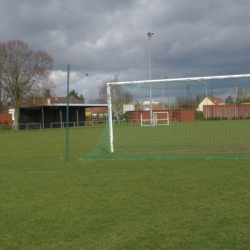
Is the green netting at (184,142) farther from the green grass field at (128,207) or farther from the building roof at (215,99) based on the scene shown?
the green grass field at (128,207)

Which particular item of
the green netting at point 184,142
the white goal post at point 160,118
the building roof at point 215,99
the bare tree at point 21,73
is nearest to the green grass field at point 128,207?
the green netting at point 184,142

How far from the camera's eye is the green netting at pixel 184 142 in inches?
620

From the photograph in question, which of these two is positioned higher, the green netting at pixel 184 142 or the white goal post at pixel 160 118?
the white goal post at pixel 160 118

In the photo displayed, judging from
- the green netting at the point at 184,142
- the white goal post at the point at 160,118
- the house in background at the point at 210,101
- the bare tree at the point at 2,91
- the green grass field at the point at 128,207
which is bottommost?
the green grass field at the point at 128,207

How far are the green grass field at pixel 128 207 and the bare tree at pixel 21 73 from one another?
143 feet

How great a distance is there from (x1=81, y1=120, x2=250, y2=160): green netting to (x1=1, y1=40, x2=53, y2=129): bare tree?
3037cm

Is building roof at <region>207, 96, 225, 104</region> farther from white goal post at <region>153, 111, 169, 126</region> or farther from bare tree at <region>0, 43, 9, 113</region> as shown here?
bare tree at <region>0, 43, 9, 113</region>

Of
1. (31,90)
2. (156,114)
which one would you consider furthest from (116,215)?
(31,90)

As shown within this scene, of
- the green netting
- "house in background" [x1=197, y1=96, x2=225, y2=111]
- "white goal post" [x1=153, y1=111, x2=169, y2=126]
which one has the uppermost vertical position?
"house in background" [x1=197, y1=96, x2=225, y2=111]

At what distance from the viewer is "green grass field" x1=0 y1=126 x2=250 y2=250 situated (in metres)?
5.75

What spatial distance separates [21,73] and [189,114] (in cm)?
3962

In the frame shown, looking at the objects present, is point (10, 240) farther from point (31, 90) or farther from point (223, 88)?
point (31, 90)

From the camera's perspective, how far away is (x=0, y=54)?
Answer: 2138 inches

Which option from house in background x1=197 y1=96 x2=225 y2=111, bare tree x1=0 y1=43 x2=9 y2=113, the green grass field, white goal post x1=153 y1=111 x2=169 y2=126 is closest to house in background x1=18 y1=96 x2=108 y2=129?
bare tree x1=0 y1=43 x2=9 y2=113
